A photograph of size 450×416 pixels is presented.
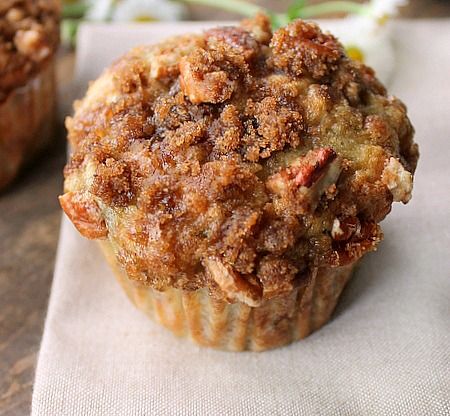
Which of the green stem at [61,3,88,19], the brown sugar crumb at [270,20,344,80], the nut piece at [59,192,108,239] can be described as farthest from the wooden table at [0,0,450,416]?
the brown sugar crumb at [270,20,344,80]

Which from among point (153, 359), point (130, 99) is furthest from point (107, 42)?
point (153, 359)

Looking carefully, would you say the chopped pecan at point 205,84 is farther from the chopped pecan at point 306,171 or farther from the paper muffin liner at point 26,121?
the paper muffin liner at point 26,121

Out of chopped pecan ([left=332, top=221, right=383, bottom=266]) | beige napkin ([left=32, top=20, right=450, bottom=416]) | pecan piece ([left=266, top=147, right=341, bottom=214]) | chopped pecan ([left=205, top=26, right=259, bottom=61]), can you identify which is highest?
chopped pecan ([left=205, top=26, right=259, bottom=61])

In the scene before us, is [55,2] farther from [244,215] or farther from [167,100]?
[244,215]

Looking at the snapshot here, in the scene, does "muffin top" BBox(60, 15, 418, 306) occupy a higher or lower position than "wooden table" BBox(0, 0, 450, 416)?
higher

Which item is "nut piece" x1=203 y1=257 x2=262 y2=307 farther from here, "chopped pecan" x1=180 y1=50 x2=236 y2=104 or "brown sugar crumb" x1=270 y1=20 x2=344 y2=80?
"brown sugar crumb" x1=270 y1=20 x2=344 y2=80

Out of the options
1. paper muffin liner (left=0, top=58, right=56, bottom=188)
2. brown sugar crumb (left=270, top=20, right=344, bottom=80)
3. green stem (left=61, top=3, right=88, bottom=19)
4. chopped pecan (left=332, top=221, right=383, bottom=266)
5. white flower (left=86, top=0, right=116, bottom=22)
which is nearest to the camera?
chopped pecan (left=332, top=221, right=383, bottom=266)

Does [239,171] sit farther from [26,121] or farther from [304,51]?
[26,121]
